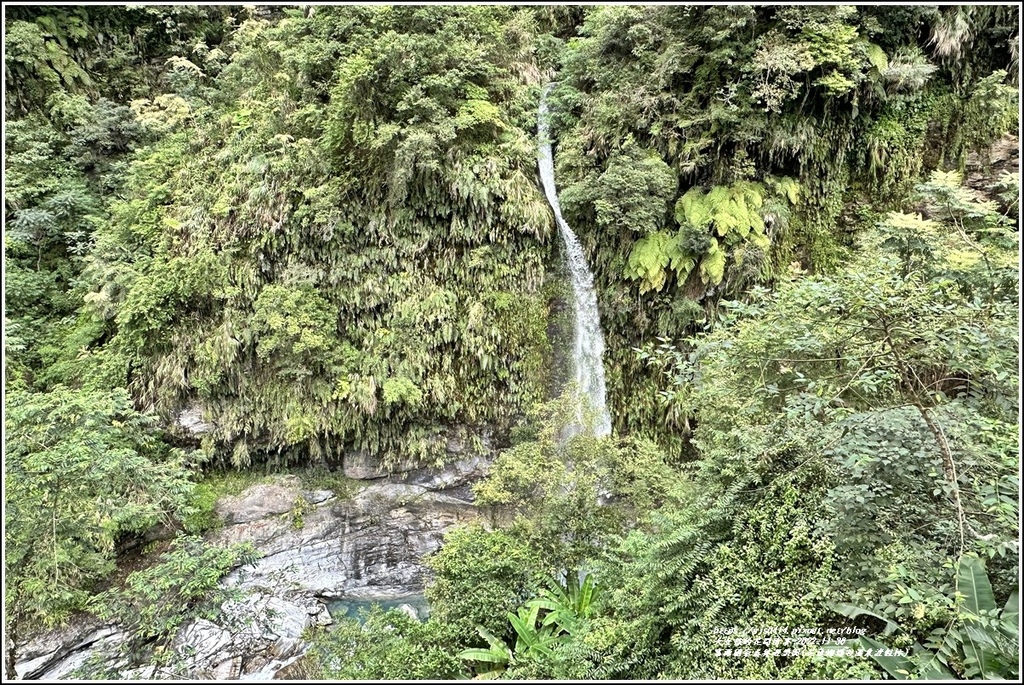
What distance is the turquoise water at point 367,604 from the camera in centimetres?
747

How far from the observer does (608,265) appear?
334 inches

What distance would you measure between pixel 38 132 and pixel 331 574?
10580 mm

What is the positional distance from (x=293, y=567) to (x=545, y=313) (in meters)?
5.85

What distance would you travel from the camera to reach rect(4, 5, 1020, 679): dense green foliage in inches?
140

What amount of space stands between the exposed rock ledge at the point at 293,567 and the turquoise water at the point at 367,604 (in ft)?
0.35

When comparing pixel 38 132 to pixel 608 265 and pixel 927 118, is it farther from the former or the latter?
pixel 927 118

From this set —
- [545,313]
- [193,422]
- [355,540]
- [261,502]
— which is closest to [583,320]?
[545,313]

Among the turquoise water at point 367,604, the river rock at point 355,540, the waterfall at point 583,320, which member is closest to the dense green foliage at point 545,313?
the waterfall at point 583,320

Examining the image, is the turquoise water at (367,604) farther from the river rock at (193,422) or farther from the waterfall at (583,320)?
the waterfall at (583,320)

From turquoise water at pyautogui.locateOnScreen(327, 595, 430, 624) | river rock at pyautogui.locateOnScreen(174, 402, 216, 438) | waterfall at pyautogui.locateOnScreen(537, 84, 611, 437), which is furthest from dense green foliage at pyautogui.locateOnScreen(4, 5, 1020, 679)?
turquoise water at pyautogui.locateOnScreen(327, 595, 430, 624)

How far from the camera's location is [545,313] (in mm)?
8930

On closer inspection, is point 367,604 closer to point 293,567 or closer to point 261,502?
point 293,567

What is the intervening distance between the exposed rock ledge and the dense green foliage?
43cm

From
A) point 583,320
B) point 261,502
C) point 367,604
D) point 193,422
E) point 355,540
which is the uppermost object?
point 583,320
